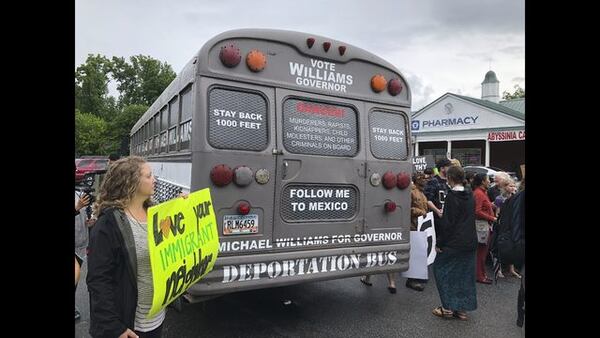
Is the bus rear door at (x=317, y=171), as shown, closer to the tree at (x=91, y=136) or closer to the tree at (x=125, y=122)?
the tree at (x=125, y=122)

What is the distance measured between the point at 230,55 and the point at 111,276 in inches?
88.5

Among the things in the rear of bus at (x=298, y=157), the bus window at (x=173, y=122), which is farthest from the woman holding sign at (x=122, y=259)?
the bus window at (x=173, y=122)

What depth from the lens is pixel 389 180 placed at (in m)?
4.71

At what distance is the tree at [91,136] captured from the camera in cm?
3534

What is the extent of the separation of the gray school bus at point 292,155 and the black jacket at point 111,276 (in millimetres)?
1396

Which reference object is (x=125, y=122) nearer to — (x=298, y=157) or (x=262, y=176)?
(x=298, y=157)

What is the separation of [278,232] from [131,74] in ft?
136

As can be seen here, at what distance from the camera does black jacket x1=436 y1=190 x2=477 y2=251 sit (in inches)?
181

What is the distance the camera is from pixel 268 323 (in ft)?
14.8

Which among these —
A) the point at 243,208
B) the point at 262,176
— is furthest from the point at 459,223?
the point at 243,208

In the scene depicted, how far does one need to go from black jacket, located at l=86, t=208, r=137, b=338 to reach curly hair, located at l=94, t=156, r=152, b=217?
0.28ft
